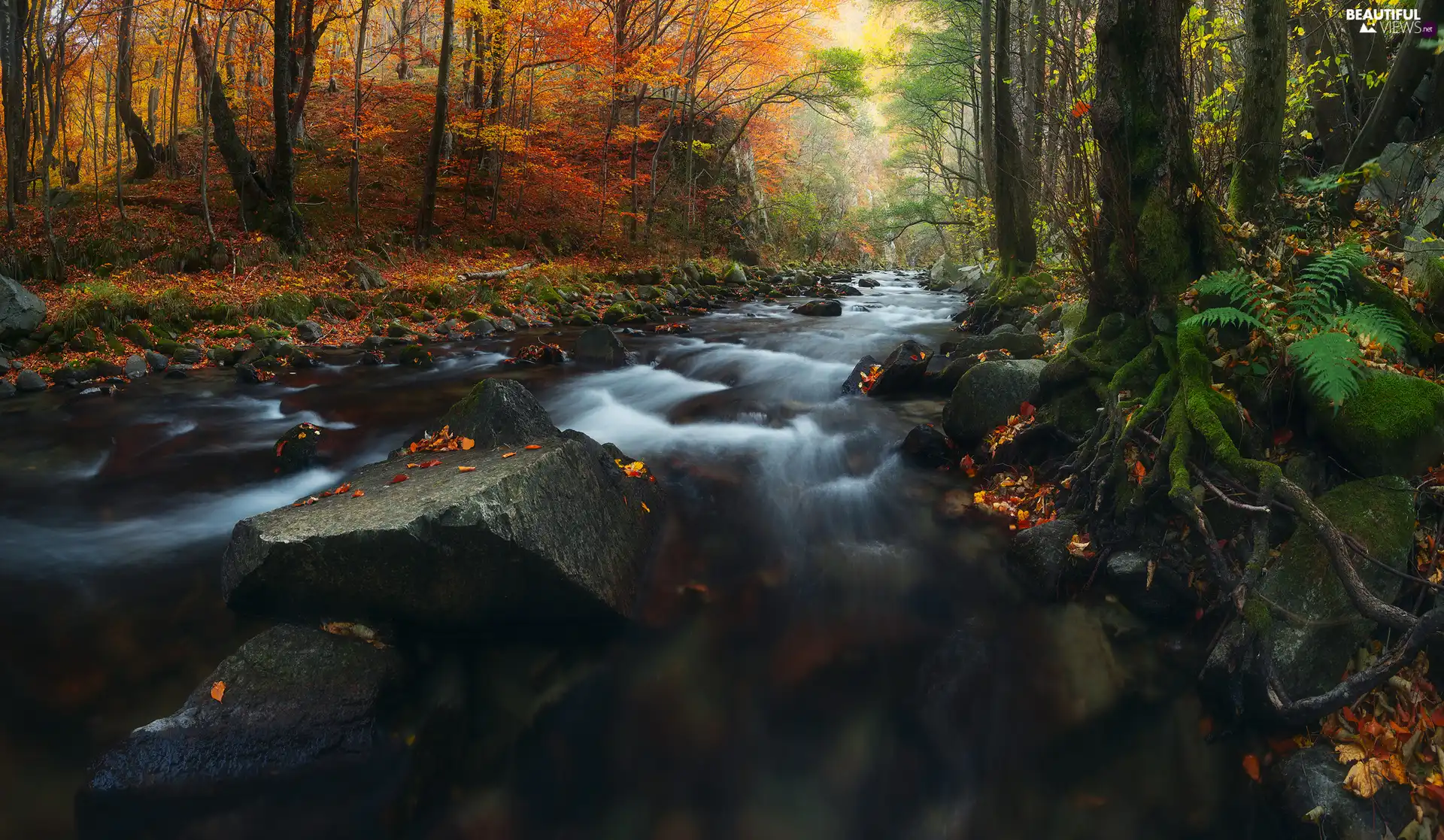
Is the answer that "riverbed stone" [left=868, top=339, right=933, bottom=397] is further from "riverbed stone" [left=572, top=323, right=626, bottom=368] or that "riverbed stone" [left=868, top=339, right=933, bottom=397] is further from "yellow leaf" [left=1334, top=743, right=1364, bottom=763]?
"yellow leaf" [left=1334, top=743, right=1364, bottom=763]

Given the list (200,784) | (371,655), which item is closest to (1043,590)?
(371,655)

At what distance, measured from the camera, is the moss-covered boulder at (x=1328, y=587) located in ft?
9.90

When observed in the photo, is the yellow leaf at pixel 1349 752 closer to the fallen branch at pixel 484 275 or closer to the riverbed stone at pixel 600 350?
the riverbed stone at pixel 600 350

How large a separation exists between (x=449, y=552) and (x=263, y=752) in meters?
1.17

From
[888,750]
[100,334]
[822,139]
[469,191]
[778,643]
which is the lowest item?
[888,750]

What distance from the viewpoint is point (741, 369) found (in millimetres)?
10344

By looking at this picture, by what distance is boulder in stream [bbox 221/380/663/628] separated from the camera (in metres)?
3.45

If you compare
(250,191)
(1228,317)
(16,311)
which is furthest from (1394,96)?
(250,191)

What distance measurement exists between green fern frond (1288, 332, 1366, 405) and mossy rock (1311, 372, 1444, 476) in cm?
9

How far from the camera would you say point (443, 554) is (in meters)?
3.48

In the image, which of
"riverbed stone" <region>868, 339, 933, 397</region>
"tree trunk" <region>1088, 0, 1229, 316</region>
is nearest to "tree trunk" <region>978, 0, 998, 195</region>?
"riverbed stone" <region>868, 339, 933, 397</region>

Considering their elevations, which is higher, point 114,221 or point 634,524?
point 114,221

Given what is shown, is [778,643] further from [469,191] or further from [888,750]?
[469,191]

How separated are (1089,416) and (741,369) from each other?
575cm
